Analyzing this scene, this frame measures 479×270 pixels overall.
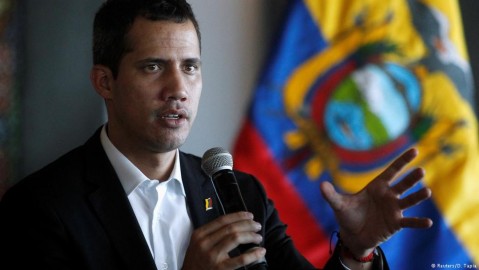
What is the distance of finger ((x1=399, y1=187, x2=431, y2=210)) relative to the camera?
58.7 inches

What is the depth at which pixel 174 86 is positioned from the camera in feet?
5.31

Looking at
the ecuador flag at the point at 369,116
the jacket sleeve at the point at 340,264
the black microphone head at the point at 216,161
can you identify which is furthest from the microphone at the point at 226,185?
the ecuador flag at the point at 369,116

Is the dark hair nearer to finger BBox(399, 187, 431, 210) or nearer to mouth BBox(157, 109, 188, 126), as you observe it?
mouth BBox(157, 109, 188, 126)

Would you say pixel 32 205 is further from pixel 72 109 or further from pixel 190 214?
pixel 72 109

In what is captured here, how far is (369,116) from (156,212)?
98cm

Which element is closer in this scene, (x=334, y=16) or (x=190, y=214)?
(x=190, y=214)

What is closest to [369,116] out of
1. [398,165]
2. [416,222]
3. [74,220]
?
[398,165]

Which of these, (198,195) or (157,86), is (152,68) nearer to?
(157,86)

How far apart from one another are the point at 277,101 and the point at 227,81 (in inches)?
9.1

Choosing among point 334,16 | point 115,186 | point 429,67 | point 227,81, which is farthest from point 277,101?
point 115,186

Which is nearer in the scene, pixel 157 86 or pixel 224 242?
pixel 224 242

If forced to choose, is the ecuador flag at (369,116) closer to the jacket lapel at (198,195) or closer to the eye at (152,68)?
the jacket lapel at (198,195)

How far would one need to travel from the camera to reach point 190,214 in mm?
1787

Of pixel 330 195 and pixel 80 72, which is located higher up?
pixel 80 72
